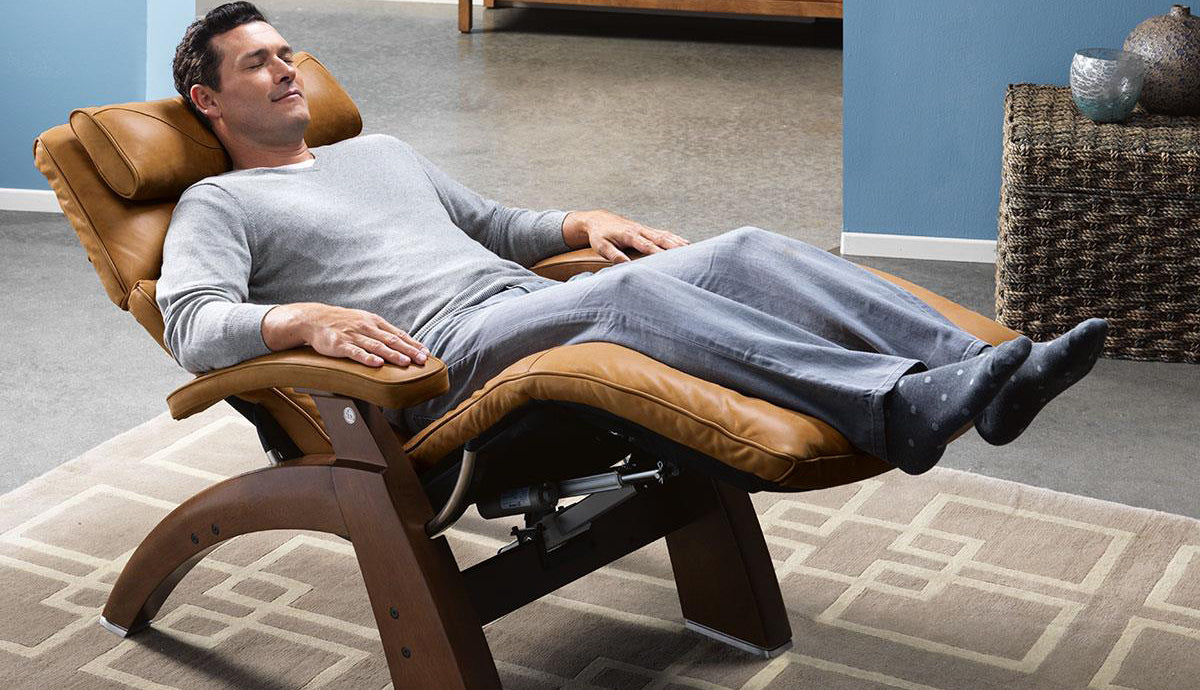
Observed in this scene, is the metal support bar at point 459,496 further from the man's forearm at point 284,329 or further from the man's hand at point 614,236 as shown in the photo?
the man's hand at point 614,236

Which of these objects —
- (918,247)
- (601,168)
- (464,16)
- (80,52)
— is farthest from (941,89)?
(464,16)

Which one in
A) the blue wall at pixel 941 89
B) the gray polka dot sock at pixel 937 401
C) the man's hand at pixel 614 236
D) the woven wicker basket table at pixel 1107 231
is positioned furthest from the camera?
the blue wall at pixel 941 89

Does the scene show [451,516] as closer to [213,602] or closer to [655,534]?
[655,534]

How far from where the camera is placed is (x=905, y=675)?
84.8 inches

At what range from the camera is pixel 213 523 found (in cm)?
212

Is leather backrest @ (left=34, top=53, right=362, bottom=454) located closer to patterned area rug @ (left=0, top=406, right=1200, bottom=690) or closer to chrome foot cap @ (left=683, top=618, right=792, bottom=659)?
patterned area rug @ (left=0, top=406, right=1200, bottom=690)

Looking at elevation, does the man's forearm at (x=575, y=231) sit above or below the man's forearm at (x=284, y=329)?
above

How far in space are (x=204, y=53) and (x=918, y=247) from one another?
7.60 ft

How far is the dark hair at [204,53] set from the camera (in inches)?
94.0

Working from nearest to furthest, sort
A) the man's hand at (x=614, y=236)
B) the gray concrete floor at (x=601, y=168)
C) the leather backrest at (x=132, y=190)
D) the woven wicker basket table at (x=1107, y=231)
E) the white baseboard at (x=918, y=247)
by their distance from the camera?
the leather backrest at (x=132, y=190)
the man's hand at (x=614, y=236)
the gray concrete floor at (x=601, y=168)
the woven wicker basket table at (x=1107, y=231)
the white baseboard at (x=918, y=247)

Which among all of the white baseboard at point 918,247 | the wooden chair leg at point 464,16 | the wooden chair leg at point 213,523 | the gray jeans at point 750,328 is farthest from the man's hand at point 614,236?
the wooden chair leg at point 464,16

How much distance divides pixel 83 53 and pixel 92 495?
6.52ft

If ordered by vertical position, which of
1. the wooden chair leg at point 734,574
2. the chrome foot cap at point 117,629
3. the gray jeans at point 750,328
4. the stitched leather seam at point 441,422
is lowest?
the chrome foot cap at point 117,629

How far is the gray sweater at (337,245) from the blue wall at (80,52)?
199 cm
